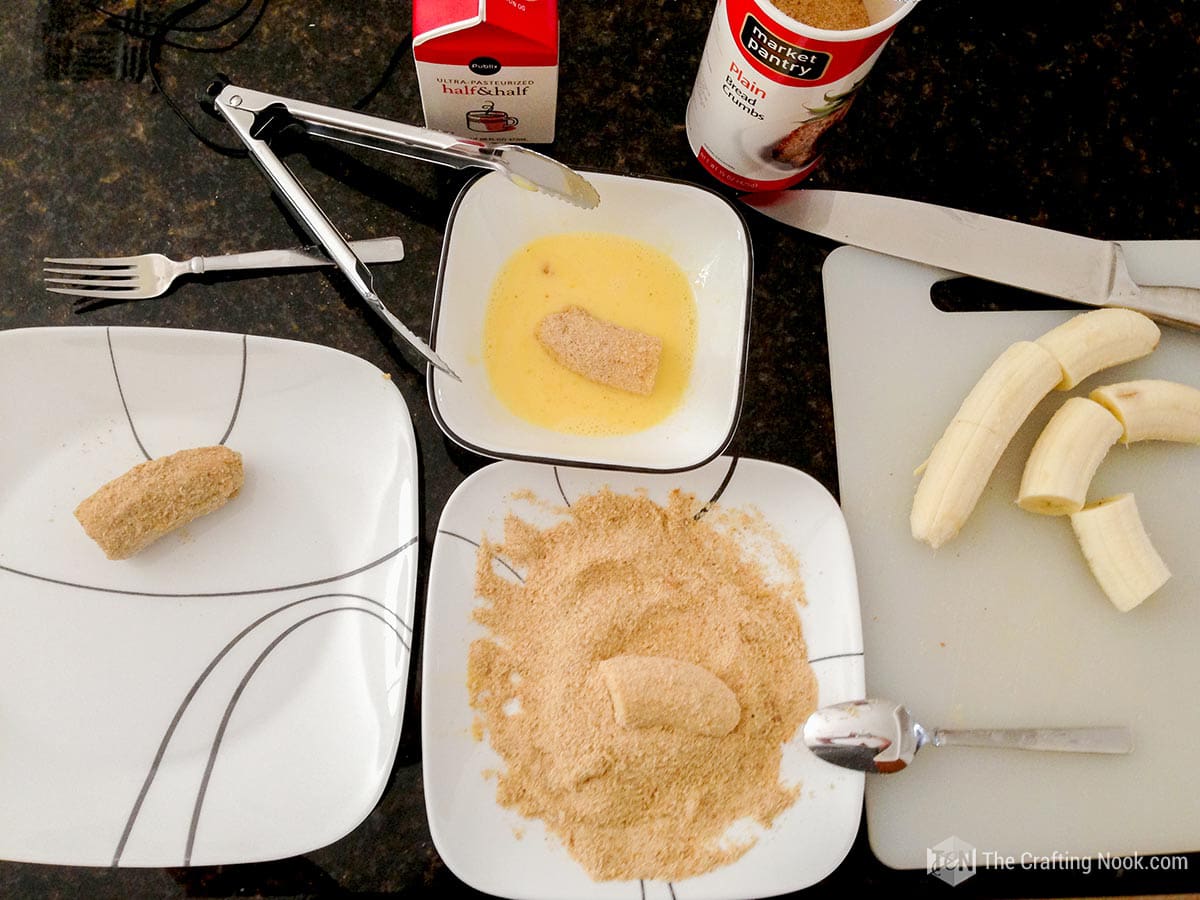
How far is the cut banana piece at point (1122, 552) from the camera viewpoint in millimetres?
823

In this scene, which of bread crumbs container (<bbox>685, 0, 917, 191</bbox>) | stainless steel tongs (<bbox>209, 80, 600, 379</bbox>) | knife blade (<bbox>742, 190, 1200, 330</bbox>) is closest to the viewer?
bread crumbs container (<bbox>685, 0, 917, 191</bbox>)

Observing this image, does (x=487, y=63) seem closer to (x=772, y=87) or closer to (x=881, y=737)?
(x=772, y=87)

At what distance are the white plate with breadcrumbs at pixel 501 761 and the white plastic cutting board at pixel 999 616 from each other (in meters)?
0.06

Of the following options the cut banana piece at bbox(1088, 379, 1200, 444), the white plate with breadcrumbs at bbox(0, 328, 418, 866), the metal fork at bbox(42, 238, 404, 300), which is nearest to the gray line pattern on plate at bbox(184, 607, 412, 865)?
the white plate with breadcrumbs at bbox(0, 328, 418, 866)

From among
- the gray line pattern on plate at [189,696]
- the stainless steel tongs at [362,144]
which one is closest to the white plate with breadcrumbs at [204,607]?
the gray line pattern on plate at [189,696]

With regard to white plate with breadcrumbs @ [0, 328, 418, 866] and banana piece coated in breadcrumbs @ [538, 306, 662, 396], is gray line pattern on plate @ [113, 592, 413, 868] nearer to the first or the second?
white plate with breadcrumbs @ [0, 328, 418, 866]

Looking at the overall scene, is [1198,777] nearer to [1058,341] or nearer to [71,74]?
[1058,341]

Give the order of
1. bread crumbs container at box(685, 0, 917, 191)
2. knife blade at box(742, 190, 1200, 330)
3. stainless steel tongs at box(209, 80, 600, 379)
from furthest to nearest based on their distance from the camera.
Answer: knife blade at box(742, 190, 1200, 330)
stainless steel tongs at box(209, 80, 600, 379)
bread crumbs container at box(685, 0, 917, 191)

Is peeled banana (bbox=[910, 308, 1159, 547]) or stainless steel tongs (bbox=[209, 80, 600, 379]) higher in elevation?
stainless steel tongs (bbox=[209, 80, 600, 379])

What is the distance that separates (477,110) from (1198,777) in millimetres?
998

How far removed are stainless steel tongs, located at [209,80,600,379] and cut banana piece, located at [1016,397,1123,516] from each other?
516 mm

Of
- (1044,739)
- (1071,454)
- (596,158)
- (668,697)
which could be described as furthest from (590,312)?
(1044,739)

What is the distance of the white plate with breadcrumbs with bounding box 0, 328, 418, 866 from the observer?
0.76 metres

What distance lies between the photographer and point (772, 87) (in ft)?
2.35
